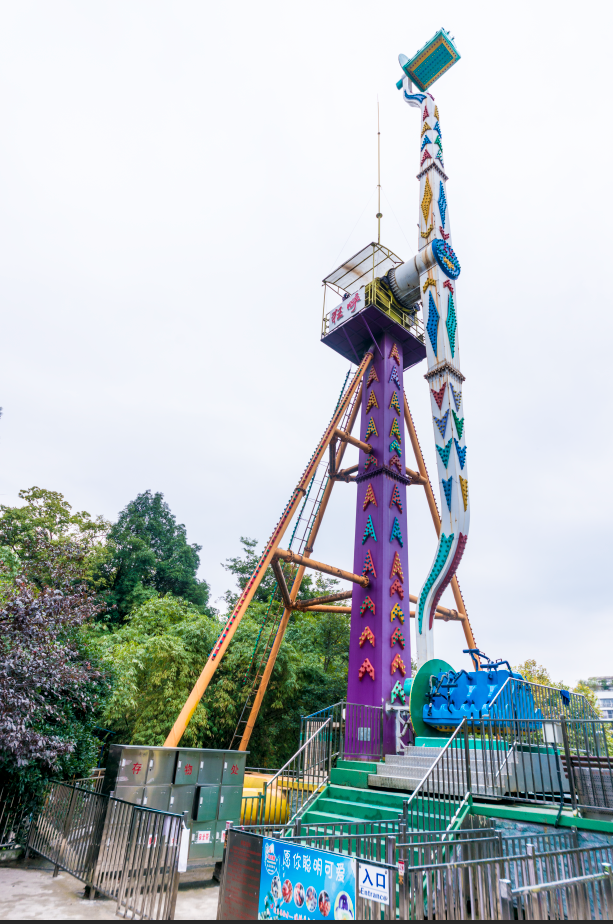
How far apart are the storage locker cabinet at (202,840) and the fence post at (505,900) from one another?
6.66 meters

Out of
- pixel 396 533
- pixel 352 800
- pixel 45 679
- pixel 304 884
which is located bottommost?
pixel 304 884

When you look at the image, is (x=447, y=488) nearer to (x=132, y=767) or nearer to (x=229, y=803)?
(x=229, y=803)

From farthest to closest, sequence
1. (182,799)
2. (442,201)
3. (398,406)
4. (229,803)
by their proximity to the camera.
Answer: (398,406)
(442,201)
(229,803)
(182,799)

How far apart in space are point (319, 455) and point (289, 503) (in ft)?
6.44

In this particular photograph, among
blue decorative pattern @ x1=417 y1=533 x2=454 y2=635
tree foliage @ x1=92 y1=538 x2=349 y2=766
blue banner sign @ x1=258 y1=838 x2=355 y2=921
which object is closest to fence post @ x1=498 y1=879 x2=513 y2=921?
blue banner sign @ x1=258 y1=838 x2=355 y2=921

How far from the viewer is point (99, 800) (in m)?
8.23

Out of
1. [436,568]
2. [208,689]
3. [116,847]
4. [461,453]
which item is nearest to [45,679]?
[116,847]

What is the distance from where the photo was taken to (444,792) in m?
8.24

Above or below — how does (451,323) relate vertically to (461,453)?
above

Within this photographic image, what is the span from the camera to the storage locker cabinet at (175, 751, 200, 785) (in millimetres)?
9555

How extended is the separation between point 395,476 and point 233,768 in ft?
33.7

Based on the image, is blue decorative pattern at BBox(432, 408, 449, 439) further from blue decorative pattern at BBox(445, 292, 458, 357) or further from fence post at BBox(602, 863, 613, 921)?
fence post at BBox(602, 863, 613, 921)

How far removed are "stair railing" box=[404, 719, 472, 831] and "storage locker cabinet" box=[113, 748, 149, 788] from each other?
14.5 ft

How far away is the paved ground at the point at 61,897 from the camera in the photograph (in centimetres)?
690
